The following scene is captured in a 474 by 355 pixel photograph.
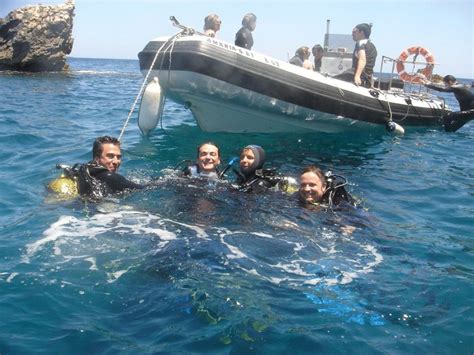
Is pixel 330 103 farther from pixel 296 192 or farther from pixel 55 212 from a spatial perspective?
pixel 55 212

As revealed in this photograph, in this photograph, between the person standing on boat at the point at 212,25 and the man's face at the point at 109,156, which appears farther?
the person standing on boat at the point at 212,25

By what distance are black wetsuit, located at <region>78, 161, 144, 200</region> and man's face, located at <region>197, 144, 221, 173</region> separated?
1051 millimetres

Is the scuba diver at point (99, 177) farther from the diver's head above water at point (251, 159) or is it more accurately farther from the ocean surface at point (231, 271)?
the diver's head above water at point (251, 159)

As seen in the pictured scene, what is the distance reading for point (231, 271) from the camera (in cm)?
393

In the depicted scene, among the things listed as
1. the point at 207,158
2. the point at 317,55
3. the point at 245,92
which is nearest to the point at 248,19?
the point at 245,92

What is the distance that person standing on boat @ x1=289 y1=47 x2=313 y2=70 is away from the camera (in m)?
11.2

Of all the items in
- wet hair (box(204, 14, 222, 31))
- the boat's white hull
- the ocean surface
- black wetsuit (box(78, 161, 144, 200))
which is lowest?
the ocean surface

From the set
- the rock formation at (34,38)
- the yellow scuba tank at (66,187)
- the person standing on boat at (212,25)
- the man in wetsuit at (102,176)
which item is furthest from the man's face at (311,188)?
the rock formation at (34,38)

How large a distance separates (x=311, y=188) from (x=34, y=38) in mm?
30981

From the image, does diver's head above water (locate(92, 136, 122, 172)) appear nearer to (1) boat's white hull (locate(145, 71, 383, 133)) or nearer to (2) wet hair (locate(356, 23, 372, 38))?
(1) boat's white hull (locate(145, 71, 383, 133))

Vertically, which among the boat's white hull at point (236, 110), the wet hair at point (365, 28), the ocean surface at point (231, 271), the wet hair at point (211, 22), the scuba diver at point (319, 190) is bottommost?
the ocean surface at point (231, 271)

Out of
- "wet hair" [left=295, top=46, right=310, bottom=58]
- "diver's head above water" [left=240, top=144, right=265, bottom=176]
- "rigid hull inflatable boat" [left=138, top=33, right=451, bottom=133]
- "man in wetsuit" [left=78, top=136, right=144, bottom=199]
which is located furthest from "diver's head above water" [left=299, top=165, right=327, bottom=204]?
"wet hair" [left=295, top=46, right=310, bottom=58]

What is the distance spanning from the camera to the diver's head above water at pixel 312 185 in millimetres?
5340

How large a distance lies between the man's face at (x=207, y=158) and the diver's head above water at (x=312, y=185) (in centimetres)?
131
